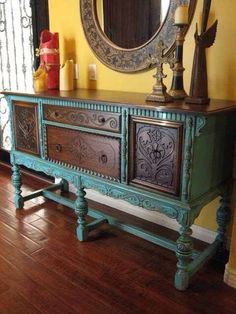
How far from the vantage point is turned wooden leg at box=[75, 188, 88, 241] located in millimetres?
2117

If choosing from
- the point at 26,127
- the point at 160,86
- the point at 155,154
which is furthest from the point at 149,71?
the point at 26,127

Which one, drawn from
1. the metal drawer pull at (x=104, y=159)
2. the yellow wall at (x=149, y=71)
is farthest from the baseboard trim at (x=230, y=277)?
the metal drawer pull at (x=104, y=159)

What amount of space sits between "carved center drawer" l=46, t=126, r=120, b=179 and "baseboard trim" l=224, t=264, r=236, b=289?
2.62 ft

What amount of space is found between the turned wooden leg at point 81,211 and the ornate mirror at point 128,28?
3.00 ft

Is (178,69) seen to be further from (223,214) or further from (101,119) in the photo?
(223,214)

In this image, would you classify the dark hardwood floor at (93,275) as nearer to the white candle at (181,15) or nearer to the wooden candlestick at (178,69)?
the wooden candlestick at (178,69)

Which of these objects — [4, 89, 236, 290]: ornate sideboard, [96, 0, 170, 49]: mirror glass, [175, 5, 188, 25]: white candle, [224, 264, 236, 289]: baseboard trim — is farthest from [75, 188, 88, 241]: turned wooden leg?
[175, 5, 188, 25]: white candle

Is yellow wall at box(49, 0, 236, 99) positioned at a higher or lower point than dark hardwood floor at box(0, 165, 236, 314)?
higher

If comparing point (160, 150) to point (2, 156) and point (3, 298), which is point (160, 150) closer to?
point (3, 298)

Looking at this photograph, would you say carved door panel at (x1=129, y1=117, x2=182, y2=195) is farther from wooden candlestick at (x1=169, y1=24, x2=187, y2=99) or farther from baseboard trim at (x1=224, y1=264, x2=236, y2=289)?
baseboard trim at (x1=224, y1=264, x2=236, y2=289)

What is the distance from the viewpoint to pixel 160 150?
5.31 feet

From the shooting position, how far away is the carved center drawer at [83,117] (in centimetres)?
178

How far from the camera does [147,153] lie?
168cm

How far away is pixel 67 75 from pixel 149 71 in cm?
63
